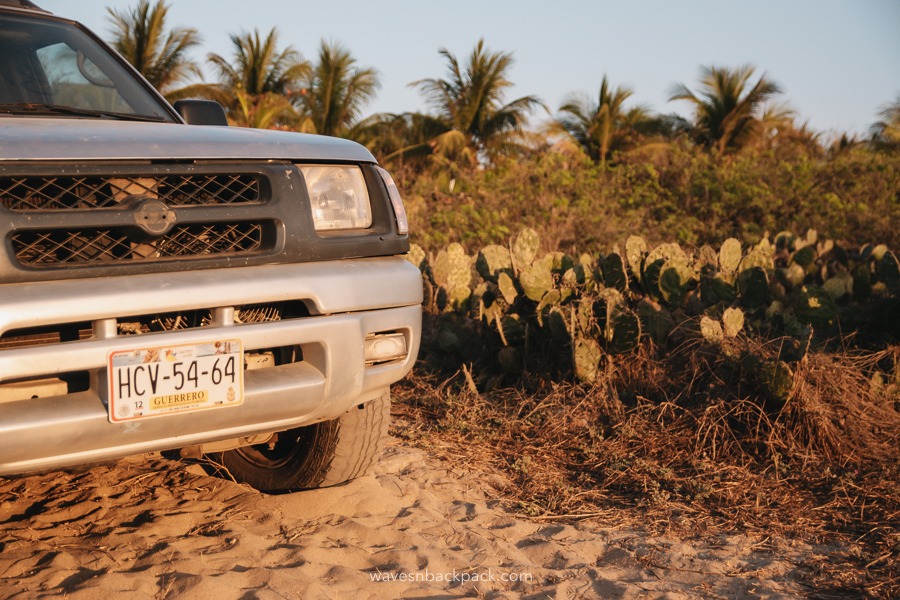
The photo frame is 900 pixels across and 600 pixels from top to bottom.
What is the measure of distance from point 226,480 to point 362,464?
0.65 m

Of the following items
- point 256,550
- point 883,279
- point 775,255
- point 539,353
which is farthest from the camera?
point 775,255

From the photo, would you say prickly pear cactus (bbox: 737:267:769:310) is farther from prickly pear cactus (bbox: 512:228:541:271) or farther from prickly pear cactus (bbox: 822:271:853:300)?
prickly pear cactus (bbox: 512:228:541:271)

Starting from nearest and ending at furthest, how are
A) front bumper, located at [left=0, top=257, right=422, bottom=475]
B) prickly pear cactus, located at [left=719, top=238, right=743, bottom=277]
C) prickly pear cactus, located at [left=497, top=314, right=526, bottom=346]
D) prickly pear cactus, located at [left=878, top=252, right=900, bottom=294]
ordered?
1. front bumper, located at [left=0, top=257, right=422, bottom=475]
2. prickly pear cactus, located at [left=497, top=314, right=526, bottom=346]
3. prickly pear cactus, located at [left=878, top=252, right=900, bottom=294]
4. prickly pear cactus, located at [left=719, top=238, right=743, bottom=277]

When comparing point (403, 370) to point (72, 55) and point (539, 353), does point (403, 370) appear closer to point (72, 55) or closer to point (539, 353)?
point (72, 55)

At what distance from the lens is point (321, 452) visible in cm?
299

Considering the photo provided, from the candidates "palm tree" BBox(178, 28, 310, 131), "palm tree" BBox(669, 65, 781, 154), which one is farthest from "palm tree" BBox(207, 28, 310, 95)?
"palm tree" BBox(669, 65, 781, 154)

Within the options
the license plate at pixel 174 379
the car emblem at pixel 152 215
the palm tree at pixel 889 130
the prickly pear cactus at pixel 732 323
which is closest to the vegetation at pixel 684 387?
the prickly pear cactus at pixel 732 323

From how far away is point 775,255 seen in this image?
680 cm

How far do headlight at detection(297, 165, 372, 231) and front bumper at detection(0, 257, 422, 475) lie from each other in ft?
0.53

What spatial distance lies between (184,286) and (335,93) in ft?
65.3

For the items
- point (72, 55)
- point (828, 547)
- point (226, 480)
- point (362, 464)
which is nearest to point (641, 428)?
point (828, 547)

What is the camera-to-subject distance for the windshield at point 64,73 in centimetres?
317

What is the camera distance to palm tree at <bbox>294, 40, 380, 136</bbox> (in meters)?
21.2

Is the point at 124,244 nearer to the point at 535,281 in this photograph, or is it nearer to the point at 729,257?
the point at 535,281
